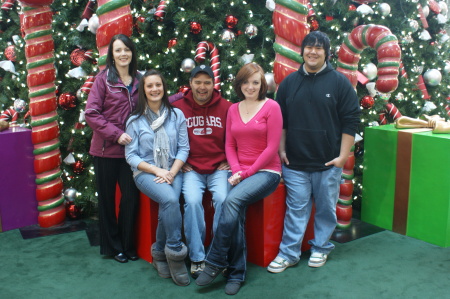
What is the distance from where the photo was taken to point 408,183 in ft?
11.9

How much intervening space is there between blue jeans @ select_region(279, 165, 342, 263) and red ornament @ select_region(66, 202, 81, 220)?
2.05 metres

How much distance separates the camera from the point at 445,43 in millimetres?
5910

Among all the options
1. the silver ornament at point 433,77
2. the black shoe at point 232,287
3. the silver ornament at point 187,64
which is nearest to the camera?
the black shoe at point 232,287

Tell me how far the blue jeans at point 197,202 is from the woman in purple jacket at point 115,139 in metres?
0.45

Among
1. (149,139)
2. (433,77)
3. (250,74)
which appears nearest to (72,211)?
(149,139)

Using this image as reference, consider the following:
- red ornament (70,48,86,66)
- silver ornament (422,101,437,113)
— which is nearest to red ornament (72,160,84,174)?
red ornament (70,48,86,66)

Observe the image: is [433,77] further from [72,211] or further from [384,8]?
[72,211]

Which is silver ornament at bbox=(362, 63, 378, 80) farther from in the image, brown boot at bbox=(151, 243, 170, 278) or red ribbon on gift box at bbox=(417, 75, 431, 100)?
brown boot at bbox=(151, 243, 170, 278)

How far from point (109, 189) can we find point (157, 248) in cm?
55

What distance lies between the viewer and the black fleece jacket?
295 centimetres

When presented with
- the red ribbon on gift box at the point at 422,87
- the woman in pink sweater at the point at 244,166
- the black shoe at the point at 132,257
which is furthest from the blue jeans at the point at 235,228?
the red ribbon on gift box at the point at 422,87

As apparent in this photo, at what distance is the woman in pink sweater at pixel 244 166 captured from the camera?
2.77 meters

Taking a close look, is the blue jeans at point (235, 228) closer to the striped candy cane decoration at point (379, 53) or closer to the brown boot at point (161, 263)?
the brown boot at point (161, 263)

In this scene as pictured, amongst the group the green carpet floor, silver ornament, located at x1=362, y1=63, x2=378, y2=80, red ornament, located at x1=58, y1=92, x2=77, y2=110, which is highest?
silver ornament, located at x1=362, y1=63, x2=378, y2=80
